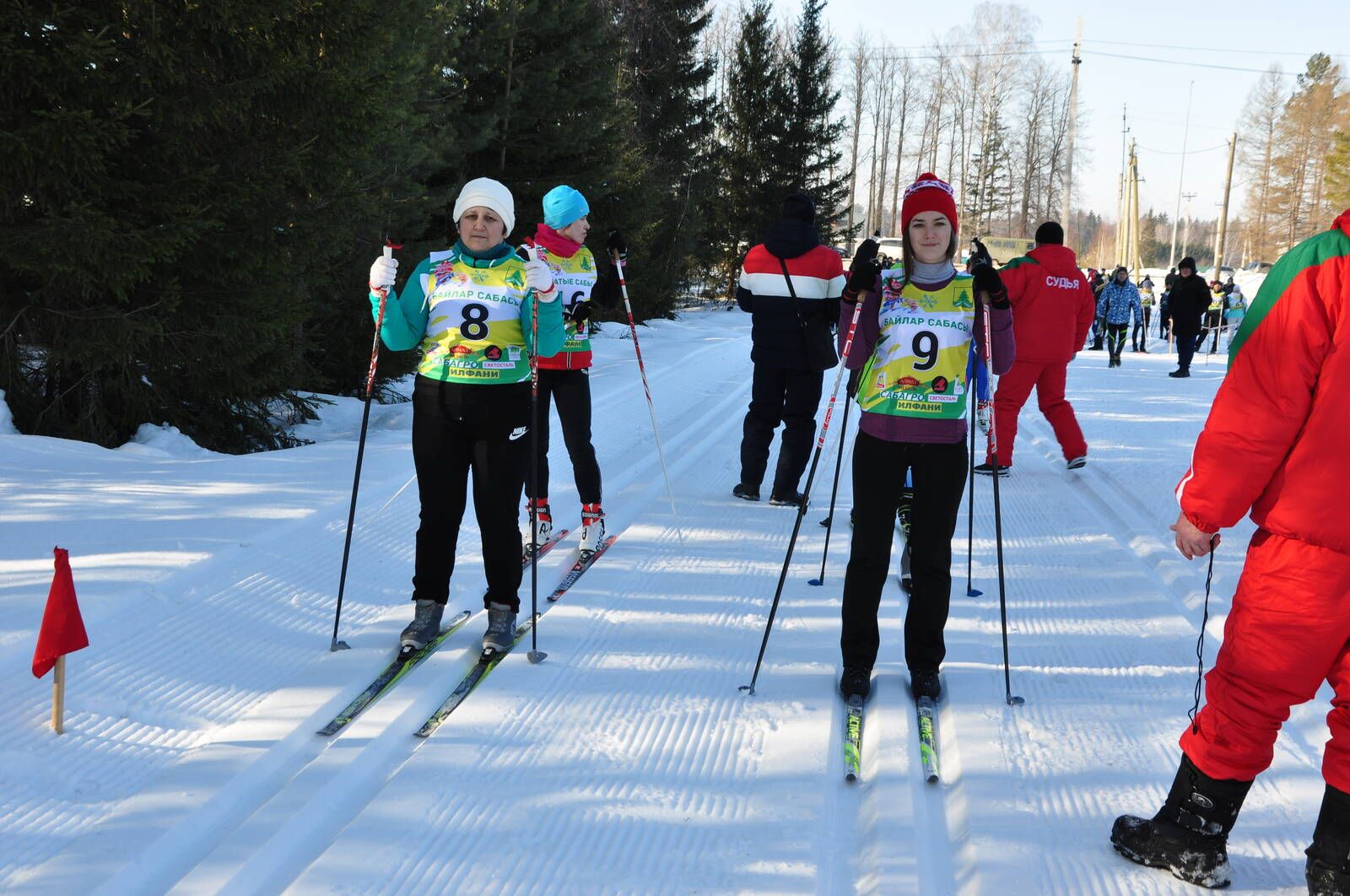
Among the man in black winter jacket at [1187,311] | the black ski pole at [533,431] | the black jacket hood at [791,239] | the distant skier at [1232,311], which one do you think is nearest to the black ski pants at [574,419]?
the black ski pole at [533,431]

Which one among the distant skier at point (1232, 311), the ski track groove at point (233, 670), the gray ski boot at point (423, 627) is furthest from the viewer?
the distant skier at point (1232, 311)

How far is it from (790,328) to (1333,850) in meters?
4.42

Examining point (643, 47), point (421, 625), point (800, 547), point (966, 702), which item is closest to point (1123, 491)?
point (800, 547)

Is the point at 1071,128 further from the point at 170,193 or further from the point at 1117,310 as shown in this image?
the point at 170,193

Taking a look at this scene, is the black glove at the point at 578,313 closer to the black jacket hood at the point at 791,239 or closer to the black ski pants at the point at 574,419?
the black ski pants at the point at 574,419

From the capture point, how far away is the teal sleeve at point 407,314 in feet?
12.5

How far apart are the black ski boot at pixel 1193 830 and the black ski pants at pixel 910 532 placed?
1081 mm

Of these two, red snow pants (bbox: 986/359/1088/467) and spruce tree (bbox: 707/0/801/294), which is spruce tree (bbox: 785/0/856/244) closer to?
spruce tree (bbox: 707/0/801/294)

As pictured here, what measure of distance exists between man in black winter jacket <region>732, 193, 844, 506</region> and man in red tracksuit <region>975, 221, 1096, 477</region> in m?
1.75

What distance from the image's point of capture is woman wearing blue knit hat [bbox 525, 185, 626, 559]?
5078 mm

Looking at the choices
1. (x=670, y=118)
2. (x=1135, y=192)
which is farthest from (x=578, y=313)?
(x=1135, y=192)

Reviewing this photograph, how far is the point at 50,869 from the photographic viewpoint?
252cm

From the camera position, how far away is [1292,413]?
2254mm

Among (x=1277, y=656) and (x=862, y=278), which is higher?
(x=862, y=278)
